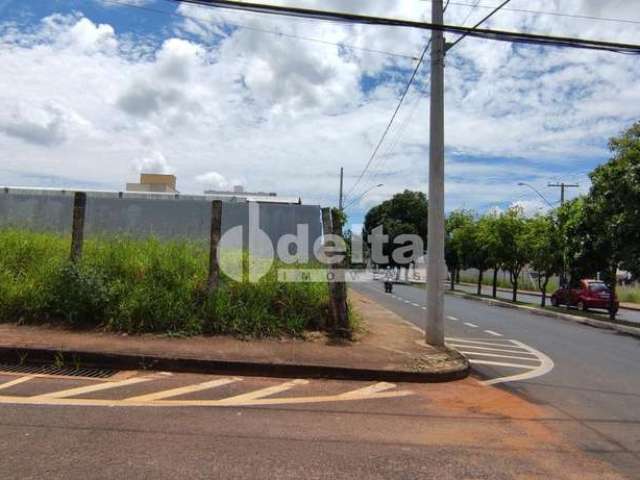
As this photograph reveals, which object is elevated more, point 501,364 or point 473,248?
point 473,248

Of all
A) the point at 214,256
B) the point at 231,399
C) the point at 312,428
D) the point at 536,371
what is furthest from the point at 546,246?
the point at 312,428

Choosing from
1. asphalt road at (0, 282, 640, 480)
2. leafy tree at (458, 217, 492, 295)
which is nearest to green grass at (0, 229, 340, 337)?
asphalt road at (0, 282, 640, 480)

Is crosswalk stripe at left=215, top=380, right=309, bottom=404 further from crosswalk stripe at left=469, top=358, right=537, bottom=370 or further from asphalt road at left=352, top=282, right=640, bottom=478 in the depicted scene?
crosswalk stripe at left=469, top=358, right=537, bottom=370

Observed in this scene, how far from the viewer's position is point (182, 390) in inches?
259

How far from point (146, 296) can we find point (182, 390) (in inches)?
124

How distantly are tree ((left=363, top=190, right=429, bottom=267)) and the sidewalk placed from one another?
5061 cm

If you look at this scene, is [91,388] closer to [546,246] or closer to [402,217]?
[546,246]

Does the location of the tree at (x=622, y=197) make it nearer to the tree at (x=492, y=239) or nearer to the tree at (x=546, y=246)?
the tree at (x=546, y=246)

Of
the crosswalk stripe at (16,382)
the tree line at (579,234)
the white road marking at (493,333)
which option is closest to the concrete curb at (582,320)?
the tree line at (579,234)

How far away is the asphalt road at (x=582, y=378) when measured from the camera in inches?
222

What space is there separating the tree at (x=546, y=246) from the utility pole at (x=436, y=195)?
16.8 meters

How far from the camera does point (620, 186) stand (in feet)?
56.6

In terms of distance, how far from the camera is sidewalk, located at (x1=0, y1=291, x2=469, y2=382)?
7.59m

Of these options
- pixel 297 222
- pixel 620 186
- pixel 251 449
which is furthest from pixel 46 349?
pixel 297 222
